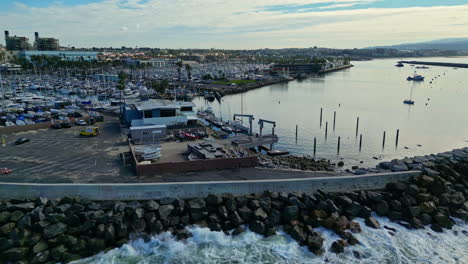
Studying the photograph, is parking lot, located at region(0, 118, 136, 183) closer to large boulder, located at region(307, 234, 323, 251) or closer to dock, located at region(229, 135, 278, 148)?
dock, located at region(229, 135, 278, 148)

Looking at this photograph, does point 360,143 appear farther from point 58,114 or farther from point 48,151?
point 58,114

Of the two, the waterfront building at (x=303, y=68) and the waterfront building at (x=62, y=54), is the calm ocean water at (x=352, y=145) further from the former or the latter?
the waterfront building at (x=62, y=54)

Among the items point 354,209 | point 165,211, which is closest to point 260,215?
point 165,211

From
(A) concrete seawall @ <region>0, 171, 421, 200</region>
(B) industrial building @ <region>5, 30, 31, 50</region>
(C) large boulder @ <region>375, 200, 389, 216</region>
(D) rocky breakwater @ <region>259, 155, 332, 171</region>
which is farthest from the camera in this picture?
(B) industrial building @ <region>5, 30, 31, 50</region>

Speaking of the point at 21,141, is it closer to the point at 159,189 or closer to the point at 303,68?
the point at 159,189

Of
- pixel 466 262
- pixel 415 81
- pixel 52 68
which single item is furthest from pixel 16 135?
pixel 415 81

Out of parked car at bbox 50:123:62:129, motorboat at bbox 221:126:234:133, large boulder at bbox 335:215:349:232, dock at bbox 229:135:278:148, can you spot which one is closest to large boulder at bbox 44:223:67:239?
large boulder at bbox 335:215:349:232
